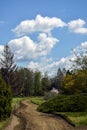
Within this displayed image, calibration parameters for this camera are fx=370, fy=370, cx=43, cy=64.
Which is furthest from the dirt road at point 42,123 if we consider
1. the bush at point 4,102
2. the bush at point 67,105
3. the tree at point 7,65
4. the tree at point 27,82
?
the tree at point 27,82

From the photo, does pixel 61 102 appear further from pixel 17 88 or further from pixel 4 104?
pixel 17 88

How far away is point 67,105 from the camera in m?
40.5

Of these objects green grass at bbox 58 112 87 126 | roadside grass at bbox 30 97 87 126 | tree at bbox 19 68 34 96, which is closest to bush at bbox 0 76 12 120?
roadside grass at bbox 30 97 87 126

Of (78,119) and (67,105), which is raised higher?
(67,105)

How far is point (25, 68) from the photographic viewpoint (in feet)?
511

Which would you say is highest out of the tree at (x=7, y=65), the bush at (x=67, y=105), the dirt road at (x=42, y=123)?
the tree at (x=7, y=65)

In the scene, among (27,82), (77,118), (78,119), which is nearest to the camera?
(78,119)

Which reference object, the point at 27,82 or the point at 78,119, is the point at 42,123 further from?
the point at 27,82

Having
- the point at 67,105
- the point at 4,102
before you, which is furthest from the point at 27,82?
the point at 4,102

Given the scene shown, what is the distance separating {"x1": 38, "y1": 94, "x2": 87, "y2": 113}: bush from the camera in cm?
3922

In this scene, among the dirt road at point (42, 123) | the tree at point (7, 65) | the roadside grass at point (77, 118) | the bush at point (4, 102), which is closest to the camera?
the dirt road at point (42, 123)

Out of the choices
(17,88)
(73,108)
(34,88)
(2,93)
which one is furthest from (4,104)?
(34,88)

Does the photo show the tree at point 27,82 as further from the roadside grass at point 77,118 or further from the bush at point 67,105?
the roadside grass at point 77,118

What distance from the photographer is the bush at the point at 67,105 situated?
3922 cm
